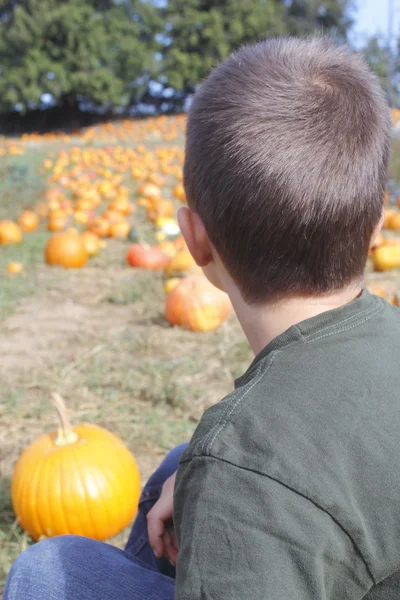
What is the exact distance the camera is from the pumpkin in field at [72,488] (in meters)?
2.55

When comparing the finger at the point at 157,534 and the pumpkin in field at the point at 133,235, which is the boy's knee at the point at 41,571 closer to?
the finger at the point at 157,534

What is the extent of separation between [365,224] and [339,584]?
0.61 meters

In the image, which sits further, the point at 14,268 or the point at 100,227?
the point at 100,227

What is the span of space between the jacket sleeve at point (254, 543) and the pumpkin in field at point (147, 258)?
5.44m

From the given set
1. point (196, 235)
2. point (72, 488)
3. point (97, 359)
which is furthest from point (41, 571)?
point (97, 359)

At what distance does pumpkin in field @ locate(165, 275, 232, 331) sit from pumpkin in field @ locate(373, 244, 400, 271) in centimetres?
206

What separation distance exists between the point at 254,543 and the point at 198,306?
3.63m

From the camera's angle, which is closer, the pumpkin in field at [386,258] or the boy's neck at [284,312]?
the boy's neck at [284,312]

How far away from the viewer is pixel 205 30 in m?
26.8

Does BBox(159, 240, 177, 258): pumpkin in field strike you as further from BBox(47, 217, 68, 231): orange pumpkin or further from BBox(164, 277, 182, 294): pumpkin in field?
BBox(47, 217, 68, 231): orange pumpkin

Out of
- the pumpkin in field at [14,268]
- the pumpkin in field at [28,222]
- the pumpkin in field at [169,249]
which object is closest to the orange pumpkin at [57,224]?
the pumpkin in field at [28,222]

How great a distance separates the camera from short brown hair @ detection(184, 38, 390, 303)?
1.14 meters

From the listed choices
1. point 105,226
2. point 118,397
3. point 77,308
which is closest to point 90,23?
point 105,226

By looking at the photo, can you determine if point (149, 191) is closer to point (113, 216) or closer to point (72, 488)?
point (113, 216)
